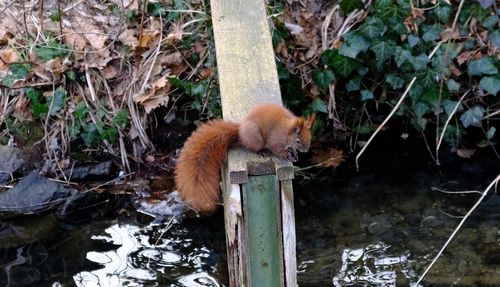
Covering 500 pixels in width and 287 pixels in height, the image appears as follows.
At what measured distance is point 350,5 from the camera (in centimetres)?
442

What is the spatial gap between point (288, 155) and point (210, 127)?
1.02ft

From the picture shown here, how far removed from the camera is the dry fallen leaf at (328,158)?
4496 millimetres

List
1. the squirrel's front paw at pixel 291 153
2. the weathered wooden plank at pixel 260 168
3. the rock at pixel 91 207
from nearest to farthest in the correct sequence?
the weathered wooden plank at pixel 260 168
the squirrel's front paw at pixel 291 153
the rock at pixel 91 207

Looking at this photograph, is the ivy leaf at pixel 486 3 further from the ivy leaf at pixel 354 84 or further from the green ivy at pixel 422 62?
the ivy leaf at pixel 354 84

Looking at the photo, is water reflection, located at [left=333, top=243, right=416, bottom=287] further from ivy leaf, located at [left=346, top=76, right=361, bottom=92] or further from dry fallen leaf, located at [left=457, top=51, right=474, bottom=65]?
dry fallen leaf, located at [left=457, top=51, right=474, bottom=65]

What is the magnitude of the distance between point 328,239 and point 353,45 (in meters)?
1.14

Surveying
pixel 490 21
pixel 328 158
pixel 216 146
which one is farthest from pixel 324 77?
pixel 216 146

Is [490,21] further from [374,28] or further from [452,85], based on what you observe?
[374,28]

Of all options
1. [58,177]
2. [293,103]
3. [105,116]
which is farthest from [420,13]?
[58,177]

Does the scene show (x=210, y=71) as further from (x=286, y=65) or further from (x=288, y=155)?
(x=288, y=155)

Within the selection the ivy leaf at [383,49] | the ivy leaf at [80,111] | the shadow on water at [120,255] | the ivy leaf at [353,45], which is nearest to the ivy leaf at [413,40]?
the ivy leaf at [383,49]

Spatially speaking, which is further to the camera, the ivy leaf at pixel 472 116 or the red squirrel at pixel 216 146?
the ivy leaf at pixel 472 116

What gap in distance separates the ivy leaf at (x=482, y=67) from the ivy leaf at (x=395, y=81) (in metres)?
0.40

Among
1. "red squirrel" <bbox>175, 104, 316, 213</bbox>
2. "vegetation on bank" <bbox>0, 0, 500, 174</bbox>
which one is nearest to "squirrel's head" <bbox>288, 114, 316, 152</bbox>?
"red squirrel" <bbox>175, 104, 316, 213</bbox>
